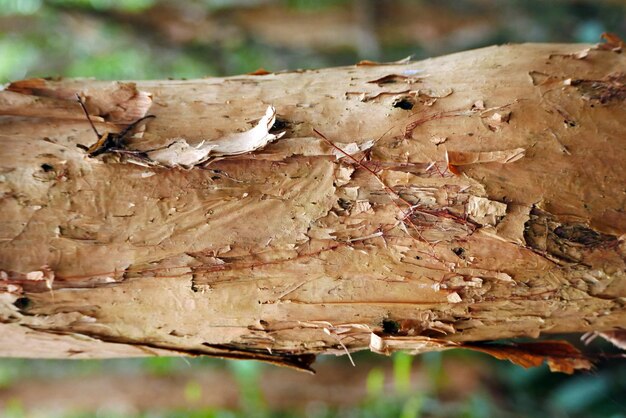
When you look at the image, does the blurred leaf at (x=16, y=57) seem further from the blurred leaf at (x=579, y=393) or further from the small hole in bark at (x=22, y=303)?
the blurred leaf at (x=579, y=393)

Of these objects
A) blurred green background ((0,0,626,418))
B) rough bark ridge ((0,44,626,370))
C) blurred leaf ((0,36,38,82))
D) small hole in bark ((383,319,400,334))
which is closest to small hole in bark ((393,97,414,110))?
rough bark ridge ((0,44,626,370))

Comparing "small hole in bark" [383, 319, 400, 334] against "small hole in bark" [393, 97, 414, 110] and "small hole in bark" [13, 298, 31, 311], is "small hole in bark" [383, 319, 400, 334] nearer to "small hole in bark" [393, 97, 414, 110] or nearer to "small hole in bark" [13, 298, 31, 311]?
"small hole in bark" [393, 97, 414, 110]

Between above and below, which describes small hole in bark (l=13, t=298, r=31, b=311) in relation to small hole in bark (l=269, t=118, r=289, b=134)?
below

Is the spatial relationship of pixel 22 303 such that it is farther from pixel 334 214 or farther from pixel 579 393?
pixel 579 393

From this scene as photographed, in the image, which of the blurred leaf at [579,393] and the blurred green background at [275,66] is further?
the blurred green background at [275,66]

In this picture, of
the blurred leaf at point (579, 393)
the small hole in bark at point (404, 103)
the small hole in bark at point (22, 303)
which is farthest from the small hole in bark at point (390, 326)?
the blurred leaf at point (579, 393)

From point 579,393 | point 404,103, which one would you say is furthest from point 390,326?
point 579,393
